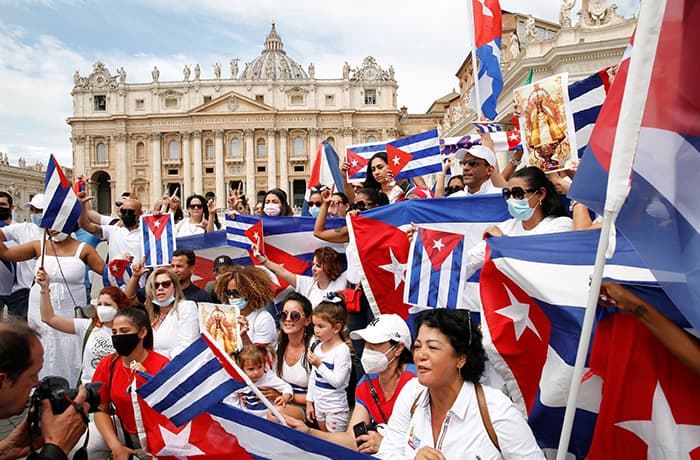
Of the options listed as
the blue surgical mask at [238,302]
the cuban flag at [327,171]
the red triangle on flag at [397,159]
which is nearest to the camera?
the blue surgical mask at [238,302]

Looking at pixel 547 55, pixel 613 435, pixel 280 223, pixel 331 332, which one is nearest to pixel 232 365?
pixel 331 332

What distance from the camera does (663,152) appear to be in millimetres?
1651

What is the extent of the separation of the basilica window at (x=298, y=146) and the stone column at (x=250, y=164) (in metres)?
4.68

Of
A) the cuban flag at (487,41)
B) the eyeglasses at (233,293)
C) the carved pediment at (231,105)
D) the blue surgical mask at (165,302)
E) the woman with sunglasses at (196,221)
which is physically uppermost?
the carved pediment at (231,105)

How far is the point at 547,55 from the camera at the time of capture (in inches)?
773

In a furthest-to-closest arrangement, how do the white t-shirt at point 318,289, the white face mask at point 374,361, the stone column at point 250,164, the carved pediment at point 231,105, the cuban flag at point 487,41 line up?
the stone column at point 250,164
the carved pediment at point 231,105
the cuban flag at point 487,41
the white t-shirt at point 318,289
the white face mask at point 374,361

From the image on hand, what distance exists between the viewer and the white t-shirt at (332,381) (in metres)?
3.64

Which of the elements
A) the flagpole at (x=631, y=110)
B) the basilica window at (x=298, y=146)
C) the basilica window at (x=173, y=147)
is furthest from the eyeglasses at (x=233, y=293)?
the basilica window at (x=173, y=147)

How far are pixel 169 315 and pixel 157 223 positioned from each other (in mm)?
1767

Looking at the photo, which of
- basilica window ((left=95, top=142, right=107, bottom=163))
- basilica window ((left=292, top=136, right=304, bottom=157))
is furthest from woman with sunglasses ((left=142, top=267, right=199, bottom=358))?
basilica window ((left=95, top=142, right=107, bottom=163))

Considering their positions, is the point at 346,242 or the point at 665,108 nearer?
the point at 665,108

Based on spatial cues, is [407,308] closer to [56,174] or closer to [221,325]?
[221,325]

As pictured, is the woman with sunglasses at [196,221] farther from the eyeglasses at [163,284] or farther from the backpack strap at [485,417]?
the backpack strap at [485,417]

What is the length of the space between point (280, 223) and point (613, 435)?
4.33 metres
